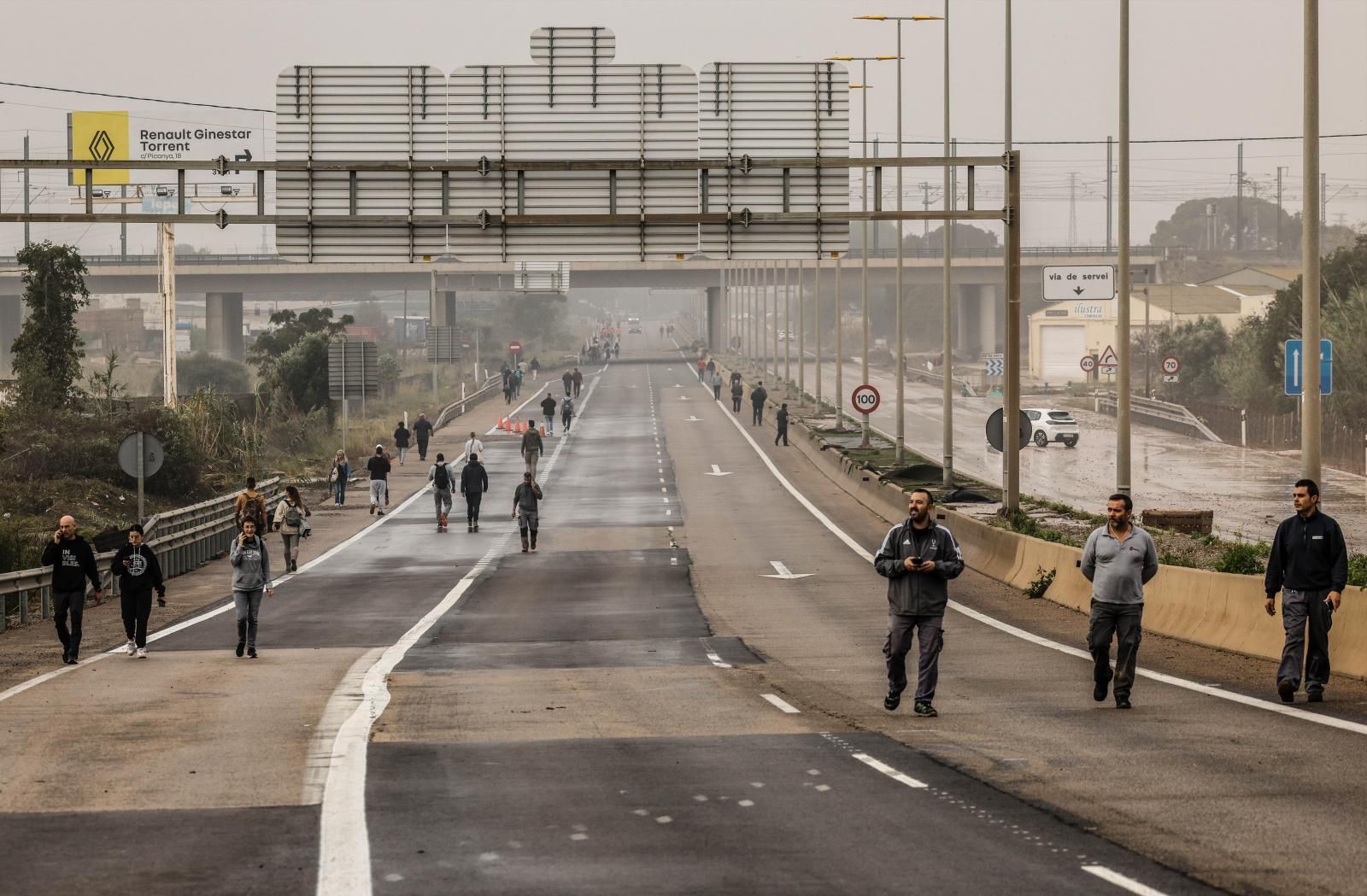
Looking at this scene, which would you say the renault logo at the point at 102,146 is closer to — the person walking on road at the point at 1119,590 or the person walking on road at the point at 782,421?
the person walking on road at the point at 782,421

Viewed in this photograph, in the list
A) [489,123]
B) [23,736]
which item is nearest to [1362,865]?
[23,736]

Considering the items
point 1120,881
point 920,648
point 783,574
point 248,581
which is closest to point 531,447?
point 783,574

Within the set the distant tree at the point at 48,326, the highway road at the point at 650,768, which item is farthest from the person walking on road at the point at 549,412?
the highway road at the point at 650,768

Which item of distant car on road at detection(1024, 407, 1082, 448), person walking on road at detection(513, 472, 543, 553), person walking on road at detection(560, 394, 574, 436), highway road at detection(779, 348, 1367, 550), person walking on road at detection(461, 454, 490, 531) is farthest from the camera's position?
person walking on road at detection(560, 394, 574, 436)

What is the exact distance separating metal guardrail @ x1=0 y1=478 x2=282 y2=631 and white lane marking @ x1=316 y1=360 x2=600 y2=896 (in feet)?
24.8

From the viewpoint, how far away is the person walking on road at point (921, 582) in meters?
14.5

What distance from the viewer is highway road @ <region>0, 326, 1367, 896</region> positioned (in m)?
8.88

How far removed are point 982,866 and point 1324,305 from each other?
7807 centimetres

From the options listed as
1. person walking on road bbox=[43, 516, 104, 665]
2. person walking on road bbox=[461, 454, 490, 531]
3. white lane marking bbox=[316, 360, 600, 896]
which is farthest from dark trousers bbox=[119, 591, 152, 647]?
person walking on road bbox=[461, 454, 490, 531]

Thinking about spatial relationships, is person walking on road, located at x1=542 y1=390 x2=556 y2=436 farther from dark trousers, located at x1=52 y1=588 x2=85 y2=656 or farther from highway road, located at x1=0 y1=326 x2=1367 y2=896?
dark trousers, located at x1=52 y1=588 x2=85 y2=656

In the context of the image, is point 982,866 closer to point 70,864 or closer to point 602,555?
point 70,864

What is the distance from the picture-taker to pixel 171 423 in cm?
4884

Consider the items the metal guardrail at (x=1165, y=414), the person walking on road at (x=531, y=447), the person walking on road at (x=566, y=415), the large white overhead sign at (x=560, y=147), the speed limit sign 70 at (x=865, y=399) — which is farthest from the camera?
the metal guardrail at (x=1165, y=414)

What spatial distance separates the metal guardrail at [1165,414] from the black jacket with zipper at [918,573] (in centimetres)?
6942
